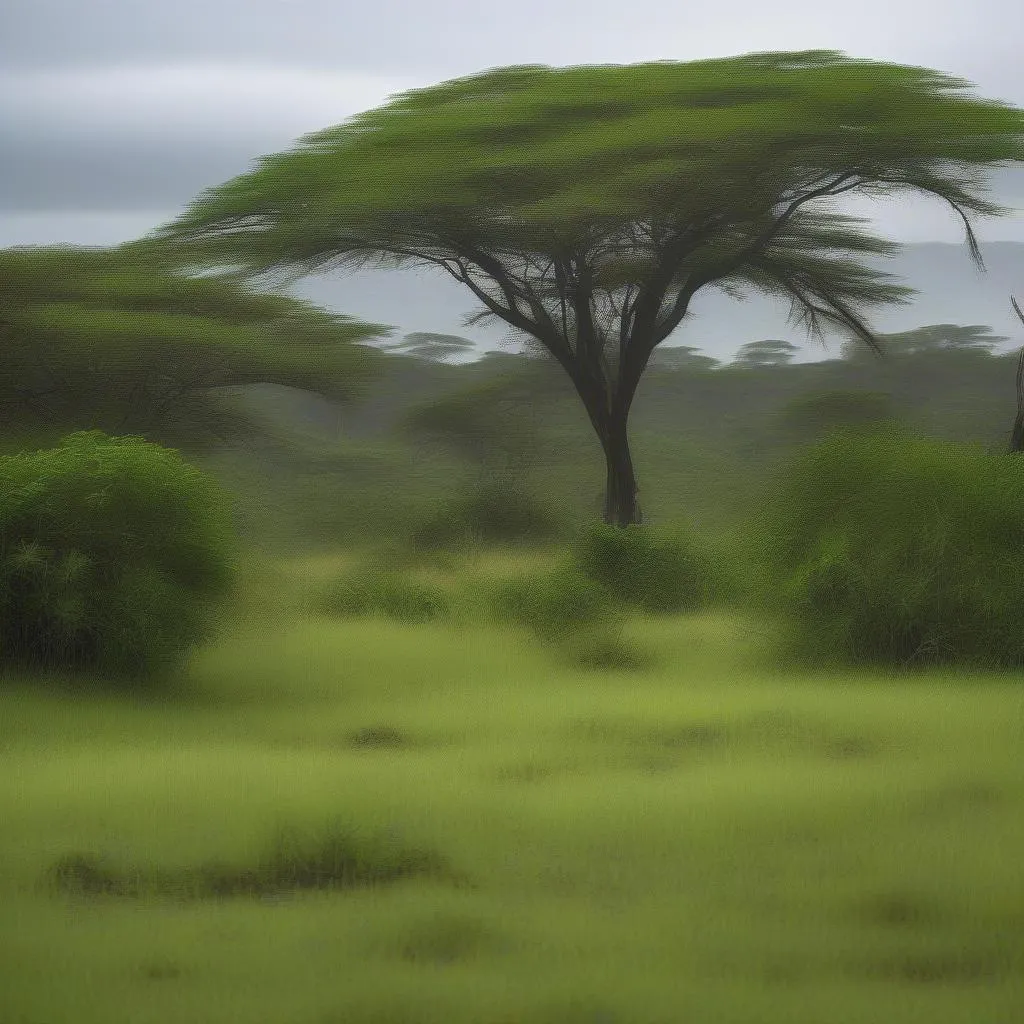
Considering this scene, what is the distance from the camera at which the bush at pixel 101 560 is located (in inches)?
313

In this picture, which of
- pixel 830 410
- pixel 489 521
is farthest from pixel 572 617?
pixel 830 410

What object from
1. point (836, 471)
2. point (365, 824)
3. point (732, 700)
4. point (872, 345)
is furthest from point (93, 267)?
point (365, 824)

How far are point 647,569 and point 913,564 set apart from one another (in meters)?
3.78

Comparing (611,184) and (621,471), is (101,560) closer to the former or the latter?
(611,184)

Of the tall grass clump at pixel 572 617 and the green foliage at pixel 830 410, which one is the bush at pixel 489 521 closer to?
the green foliage at pixel 830 410

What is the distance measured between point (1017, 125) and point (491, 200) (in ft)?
17.4

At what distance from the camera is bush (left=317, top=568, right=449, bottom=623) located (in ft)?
39.0

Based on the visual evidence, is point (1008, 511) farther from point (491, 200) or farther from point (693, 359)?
point (693, 359)

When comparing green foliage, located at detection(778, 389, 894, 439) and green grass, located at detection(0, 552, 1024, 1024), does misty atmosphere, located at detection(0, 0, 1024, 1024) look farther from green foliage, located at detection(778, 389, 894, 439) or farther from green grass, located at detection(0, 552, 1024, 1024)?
green foliage, located at detection(778, 389, 894, 439)

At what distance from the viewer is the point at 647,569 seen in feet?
40.8

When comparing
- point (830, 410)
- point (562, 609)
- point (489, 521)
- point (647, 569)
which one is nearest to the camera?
point (562, 609)

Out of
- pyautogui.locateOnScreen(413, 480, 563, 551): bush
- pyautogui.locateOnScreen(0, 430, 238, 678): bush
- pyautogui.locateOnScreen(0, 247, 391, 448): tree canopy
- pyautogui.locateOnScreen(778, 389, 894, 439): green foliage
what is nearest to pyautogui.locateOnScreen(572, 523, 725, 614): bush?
pyautogui.locateOnScreen(0, 430, 238, 678): bush

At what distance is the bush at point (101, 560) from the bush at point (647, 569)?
480cm

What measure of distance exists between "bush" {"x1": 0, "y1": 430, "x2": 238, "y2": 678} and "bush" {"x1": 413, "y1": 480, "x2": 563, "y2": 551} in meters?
10.9
